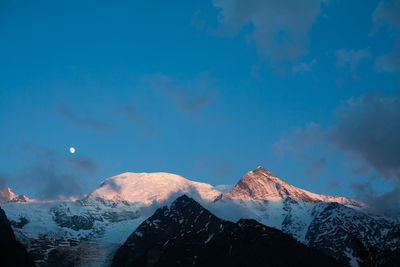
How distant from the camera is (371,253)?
254 ft

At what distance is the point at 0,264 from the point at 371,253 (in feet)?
429

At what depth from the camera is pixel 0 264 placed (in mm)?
149250

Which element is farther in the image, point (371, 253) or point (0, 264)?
point (0, 264)
